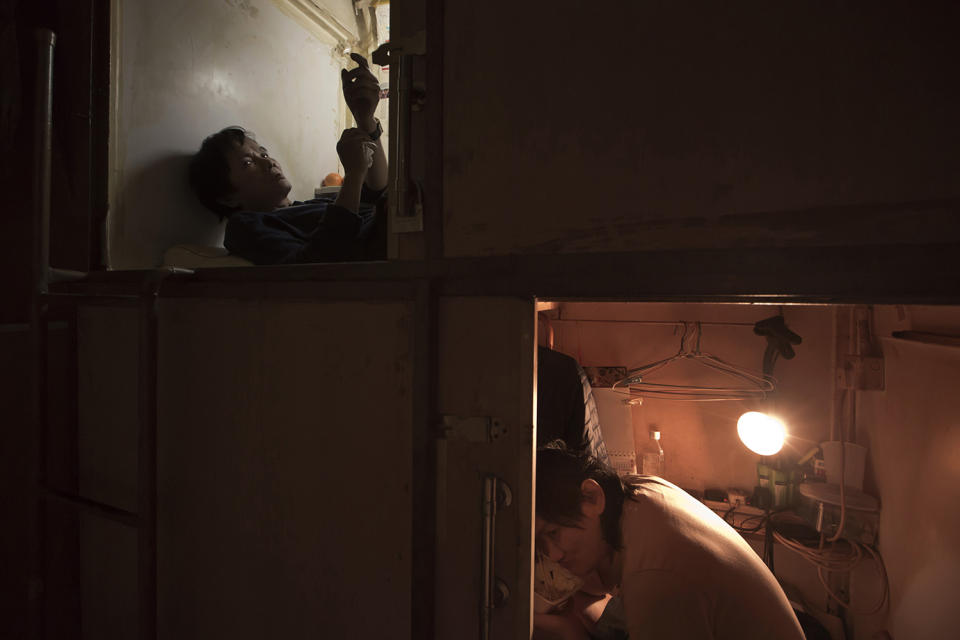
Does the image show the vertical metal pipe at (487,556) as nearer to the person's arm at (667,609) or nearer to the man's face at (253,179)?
the person's arm at (667,609)

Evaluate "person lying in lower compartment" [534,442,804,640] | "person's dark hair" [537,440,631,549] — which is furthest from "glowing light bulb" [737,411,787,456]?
"person's dark hair" [537,440,631,549]

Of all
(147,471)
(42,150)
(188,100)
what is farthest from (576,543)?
(188,100)

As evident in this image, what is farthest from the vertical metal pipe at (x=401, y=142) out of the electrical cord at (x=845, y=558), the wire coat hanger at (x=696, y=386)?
the electrical cord at (x=845, y=558)

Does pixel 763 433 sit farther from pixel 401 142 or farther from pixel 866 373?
pixel 401 142

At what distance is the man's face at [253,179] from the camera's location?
4.83 ft

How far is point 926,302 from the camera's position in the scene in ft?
1.77

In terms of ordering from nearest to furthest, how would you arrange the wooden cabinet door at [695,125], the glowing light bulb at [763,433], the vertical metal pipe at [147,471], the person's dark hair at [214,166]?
the wooden cabinet door at [695,125]
the vertical metal pipe at [147,471]
the person's dark hair at [214,166]
the glowing light bulb at [763,433]

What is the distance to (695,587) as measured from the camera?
1.06 m

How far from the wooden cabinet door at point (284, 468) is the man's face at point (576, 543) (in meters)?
0.62

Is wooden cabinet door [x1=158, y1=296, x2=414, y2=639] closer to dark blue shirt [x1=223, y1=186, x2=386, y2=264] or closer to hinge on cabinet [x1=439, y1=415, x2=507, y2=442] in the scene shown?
hinge on cabinet [x1=439, y1=415, x2=507, y2=442]

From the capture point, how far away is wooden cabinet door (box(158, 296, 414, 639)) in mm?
835

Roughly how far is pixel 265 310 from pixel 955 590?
2079 mm

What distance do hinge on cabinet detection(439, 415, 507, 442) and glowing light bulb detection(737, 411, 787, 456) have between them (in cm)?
188

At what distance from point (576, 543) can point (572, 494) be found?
0.48ft
